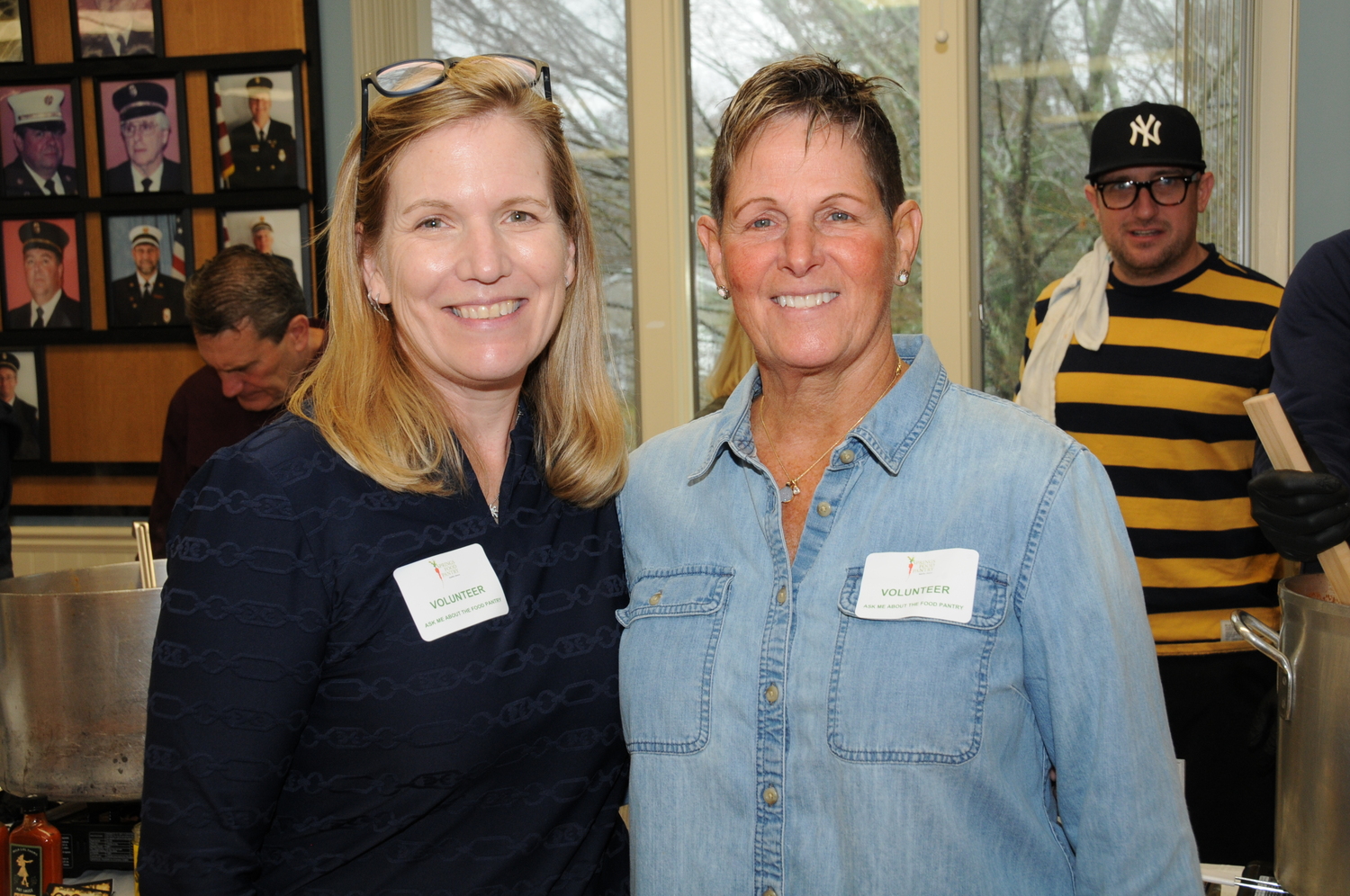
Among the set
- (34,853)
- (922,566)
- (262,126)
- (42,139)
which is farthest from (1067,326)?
(42,139)

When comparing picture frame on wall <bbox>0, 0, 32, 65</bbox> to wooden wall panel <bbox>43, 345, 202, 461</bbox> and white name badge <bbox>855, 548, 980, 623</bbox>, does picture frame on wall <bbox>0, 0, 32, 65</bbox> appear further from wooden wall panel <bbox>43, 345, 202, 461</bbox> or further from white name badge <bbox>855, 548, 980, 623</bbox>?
white name badge <bbox>855, 548, 980, 623</bbox>

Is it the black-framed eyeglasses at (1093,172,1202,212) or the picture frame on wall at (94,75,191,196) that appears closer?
the black-framed eyeglasses at (1093,172,1202,212)

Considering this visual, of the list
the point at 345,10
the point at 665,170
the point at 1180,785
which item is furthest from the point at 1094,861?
the point at 345,10

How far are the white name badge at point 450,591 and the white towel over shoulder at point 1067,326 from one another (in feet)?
6.42

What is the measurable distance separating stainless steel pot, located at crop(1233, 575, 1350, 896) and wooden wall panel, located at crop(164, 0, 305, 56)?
3614 millimetres

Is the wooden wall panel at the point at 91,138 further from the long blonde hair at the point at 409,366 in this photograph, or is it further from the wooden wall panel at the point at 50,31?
A: the long blonde hair at the point at 409,366

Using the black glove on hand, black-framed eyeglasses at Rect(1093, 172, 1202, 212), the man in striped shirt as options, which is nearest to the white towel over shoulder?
the man in striped shirt

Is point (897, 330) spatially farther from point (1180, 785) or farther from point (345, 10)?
point (1180, 785)

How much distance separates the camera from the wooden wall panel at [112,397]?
155 inches

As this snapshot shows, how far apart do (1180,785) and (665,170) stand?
3.00 metres

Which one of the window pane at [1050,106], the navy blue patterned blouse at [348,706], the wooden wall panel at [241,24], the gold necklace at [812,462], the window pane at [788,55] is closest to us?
the navy blue patterned blouse at [348,706]

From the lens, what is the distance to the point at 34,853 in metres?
1.76

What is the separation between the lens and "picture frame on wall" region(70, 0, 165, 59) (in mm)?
3832

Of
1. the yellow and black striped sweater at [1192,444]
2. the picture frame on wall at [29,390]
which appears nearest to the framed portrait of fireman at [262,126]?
the picture frame on wall at [29,390]
